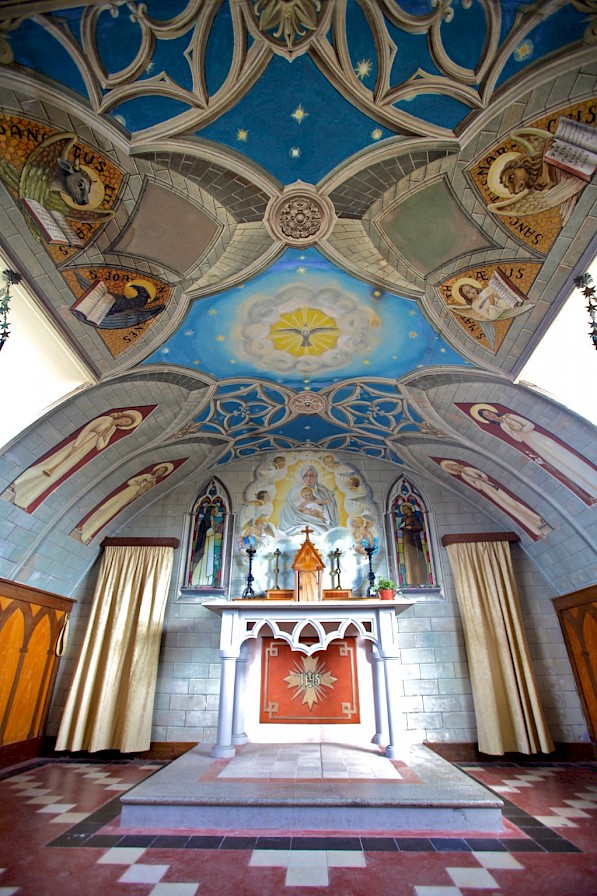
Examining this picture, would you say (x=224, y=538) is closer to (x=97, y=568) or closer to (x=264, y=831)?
(x=97, y=568)

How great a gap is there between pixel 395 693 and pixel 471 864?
2463mm

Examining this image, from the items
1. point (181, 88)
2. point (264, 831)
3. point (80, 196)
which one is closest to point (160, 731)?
point (264, 831)

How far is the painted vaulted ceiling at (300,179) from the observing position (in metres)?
3.27

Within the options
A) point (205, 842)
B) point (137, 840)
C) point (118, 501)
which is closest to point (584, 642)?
point (205, 842)

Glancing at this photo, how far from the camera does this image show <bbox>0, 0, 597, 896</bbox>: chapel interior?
11.3 feet

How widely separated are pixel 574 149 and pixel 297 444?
6345 mm

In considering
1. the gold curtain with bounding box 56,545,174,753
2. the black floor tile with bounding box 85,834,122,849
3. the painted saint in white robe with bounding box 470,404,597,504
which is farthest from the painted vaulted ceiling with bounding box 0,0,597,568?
the black floor tile with bounding box 85,834,122,849

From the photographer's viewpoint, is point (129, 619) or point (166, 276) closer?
point (166, 276)

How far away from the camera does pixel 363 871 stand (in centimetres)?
360

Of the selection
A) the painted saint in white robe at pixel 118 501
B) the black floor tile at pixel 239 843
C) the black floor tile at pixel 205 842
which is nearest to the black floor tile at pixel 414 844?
the black floor tile at pixel 239 843

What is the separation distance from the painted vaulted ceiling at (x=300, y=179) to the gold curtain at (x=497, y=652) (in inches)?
133

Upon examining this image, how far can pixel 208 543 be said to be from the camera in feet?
29.7

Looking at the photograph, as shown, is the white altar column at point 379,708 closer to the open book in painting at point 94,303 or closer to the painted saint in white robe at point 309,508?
the painted saint in white robe at point 309,508

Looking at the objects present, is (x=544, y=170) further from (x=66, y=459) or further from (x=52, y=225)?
(x=66, y=459)
